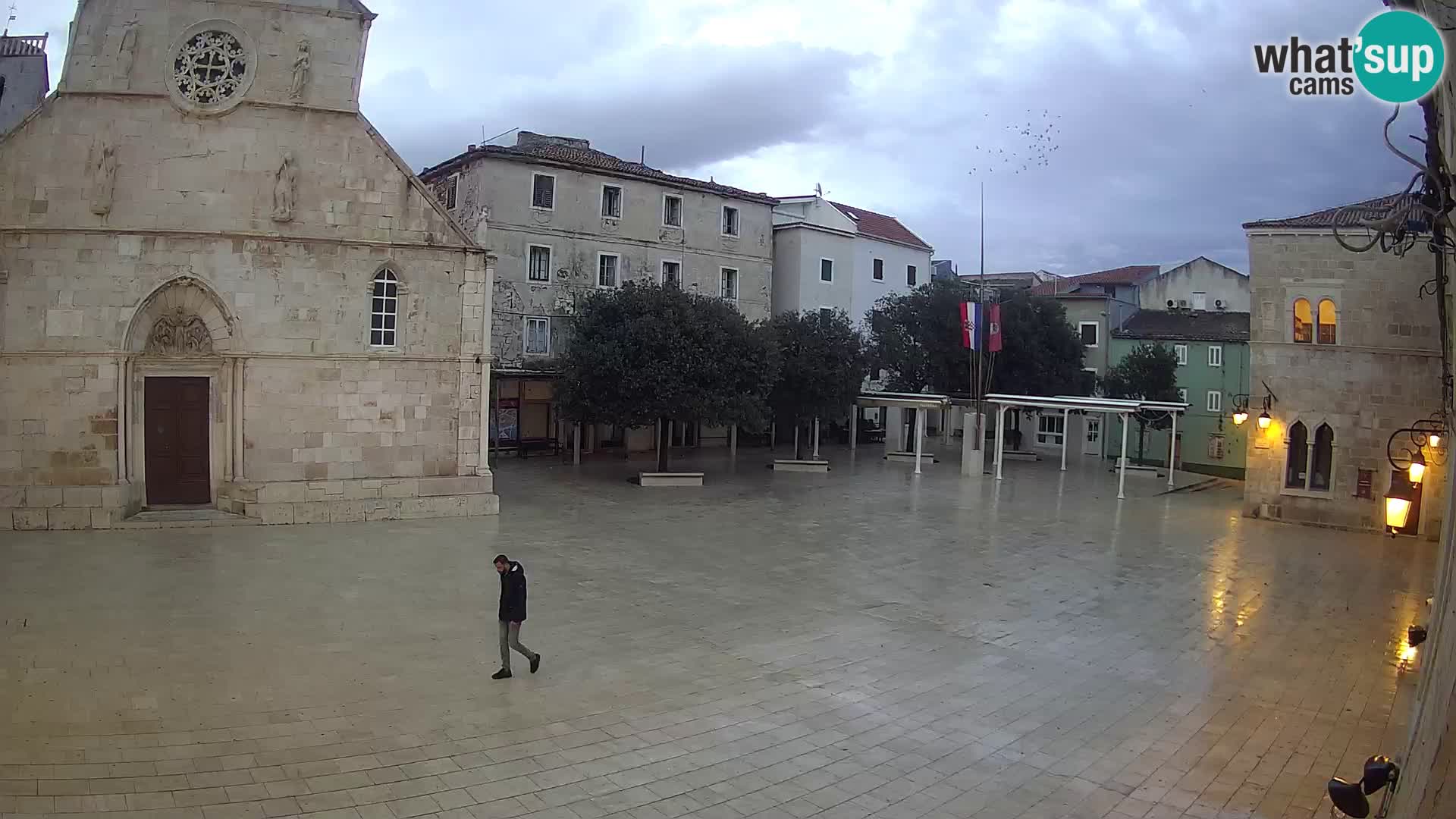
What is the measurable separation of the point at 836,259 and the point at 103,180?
106 feet

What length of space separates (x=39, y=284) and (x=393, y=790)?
53.3 ft

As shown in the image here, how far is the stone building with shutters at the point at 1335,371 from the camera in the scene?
22.3 meters

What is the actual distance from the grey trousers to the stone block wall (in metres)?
11.4

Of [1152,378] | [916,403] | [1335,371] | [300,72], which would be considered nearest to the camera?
[300,72]

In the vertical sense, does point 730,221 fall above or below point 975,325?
above

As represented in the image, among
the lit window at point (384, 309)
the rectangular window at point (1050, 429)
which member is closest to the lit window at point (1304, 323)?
the lit window at point (384, 309)

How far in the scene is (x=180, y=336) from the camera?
63.6 ft

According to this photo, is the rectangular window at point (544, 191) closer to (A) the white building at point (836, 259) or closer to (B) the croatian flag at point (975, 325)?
(A) the white building at point (836, 259)

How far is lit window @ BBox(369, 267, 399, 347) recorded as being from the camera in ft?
68.6

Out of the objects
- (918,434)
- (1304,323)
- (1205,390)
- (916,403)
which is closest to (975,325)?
(916,403)

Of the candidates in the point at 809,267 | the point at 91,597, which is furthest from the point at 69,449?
the point at 809,267

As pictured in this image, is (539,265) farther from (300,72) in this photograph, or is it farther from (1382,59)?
(1382,59)

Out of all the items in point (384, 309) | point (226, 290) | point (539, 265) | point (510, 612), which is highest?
point (539, 265)

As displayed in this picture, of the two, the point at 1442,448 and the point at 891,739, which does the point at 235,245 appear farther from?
the point at 1442,448
